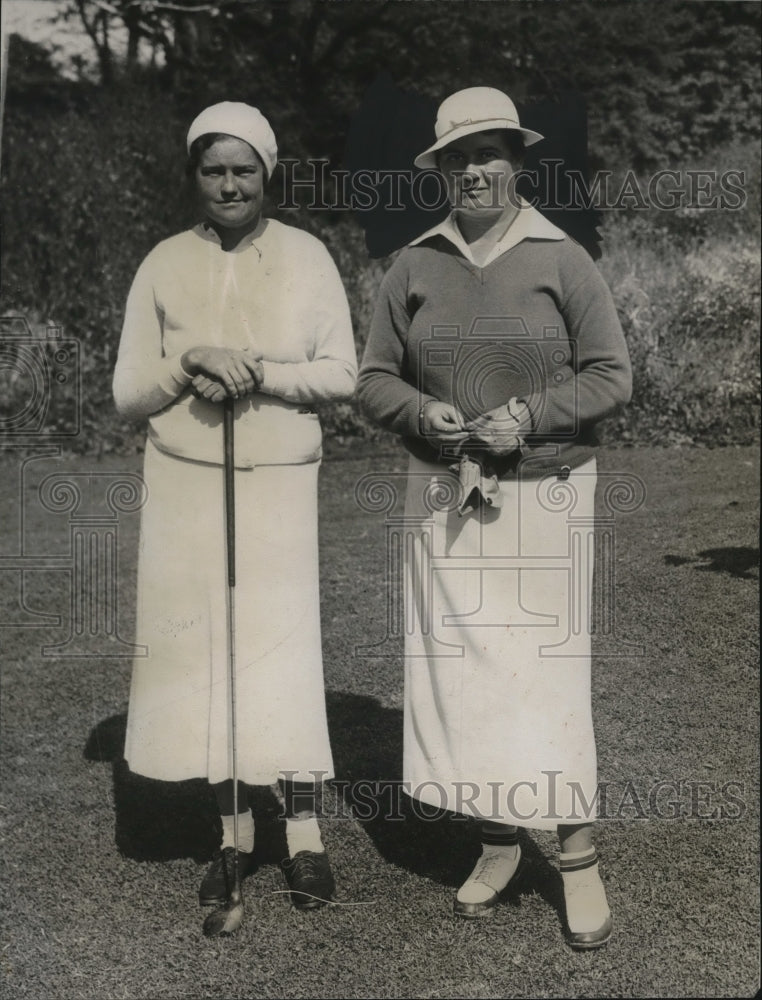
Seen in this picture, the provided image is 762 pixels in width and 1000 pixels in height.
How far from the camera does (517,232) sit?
3.24 metres

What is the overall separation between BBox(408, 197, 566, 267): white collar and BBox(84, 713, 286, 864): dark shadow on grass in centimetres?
190

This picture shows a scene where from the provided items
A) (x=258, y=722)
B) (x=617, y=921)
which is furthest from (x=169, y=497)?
(x=617, y=921)

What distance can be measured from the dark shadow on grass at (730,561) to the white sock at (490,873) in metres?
1.34

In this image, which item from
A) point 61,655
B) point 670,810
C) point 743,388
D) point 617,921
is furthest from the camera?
point 61,655

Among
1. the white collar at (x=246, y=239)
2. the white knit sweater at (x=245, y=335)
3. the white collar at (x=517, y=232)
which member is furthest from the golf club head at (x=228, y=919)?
the white collar at (x=517, y=232)

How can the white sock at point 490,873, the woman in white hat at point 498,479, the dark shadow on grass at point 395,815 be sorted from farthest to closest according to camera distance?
the dark shadow on grass at point 395,815
the white sock at point 490,873
the woman in white hat at point 498,479

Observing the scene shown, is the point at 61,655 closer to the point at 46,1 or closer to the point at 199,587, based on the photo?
the point at 199,587

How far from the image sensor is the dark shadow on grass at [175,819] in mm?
3760

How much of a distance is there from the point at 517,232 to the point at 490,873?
73.2 inches

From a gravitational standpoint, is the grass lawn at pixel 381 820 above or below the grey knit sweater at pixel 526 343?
below

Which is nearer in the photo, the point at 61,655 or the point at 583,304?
the point at 583,304

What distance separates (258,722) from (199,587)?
0.42 m

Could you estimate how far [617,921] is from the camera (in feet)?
11.5

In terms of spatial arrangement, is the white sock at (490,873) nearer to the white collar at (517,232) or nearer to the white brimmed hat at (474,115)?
the white collar at (517,232)
